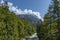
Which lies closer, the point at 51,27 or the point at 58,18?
the point at 58,18

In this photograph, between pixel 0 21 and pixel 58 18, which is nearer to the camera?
pixel 58 18

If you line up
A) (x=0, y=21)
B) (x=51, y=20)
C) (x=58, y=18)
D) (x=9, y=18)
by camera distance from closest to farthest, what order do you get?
(x=58, y=18) → (x=51, y=20) → (x=0, y=21) → (x=9, y=18)

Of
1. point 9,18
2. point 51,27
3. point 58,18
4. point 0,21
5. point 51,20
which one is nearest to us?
point 58,18

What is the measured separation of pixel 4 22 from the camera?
59.2 metres

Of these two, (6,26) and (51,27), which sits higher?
(6,26)

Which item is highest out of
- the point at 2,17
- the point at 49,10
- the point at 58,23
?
the point at 2,17

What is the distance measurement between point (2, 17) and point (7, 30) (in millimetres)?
3358

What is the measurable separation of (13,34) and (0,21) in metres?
9.31

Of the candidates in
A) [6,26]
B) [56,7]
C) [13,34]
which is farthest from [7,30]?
[56,7]

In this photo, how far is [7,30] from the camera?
5950 cm

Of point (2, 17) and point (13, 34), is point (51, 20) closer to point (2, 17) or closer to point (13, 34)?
point (2, 17)

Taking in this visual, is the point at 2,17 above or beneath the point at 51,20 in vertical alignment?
above

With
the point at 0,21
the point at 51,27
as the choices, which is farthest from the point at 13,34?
the point at 51,27

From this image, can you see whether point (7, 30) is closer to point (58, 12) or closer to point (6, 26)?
point (6, 26)
